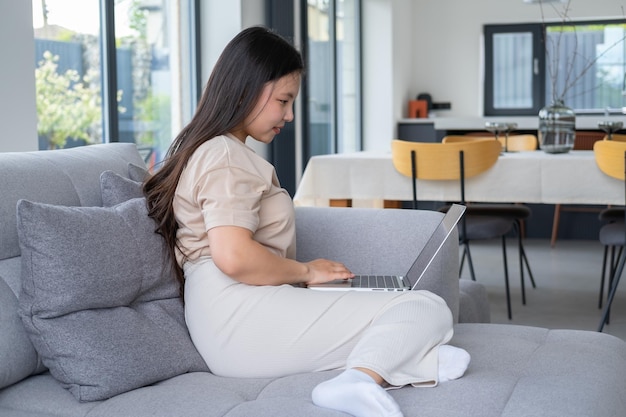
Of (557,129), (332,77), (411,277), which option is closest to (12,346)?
(411,277)

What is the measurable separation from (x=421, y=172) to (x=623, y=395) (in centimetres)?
222

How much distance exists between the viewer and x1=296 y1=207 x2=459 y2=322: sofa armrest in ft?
7.66

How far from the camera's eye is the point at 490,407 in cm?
155

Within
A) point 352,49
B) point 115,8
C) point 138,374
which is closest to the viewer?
point 138,374

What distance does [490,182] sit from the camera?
3.90 m

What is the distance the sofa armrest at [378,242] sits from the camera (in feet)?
7.66

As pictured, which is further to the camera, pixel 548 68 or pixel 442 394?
pixel 548 68

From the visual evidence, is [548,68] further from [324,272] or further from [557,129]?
[324,272]

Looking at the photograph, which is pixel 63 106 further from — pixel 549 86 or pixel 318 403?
pixel 549 86

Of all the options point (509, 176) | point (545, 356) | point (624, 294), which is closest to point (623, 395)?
point (545, 356)

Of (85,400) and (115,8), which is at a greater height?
(115,8)

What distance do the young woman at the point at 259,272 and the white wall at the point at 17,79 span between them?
1.21 metres

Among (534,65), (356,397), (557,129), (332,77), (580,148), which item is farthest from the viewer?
(534,65)

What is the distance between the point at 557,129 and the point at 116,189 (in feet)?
8.69
